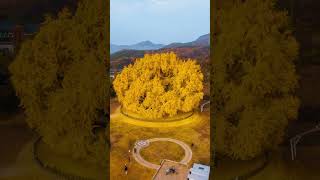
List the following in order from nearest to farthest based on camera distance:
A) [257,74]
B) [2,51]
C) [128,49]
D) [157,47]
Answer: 1. [257,74]
2. [2,51]
3. [128,49]
4. [157,47]

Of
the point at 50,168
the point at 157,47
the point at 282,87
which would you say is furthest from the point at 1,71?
the point at 282,87

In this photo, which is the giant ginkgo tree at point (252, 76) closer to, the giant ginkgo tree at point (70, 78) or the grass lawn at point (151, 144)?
the grass lawn at point (151, 144)

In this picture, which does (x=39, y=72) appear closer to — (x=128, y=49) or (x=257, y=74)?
(x=128, y=49)

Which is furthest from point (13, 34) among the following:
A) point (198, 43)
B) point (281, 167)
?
point (281, 167)

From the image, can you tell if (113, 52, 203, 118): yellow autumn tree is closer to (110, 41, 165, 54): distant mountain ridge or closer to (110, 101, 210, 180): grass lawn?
(110, 41, 165, 54): distant mountain ridge

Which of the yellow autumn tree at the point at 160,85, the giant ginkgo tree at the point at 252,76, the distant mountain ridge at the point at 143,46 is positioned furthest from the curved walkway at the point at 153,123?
the distant mountain ridge at the point at 143,46

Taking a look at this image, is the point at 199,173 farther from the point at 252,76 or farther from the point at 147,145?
the point at 252,76
